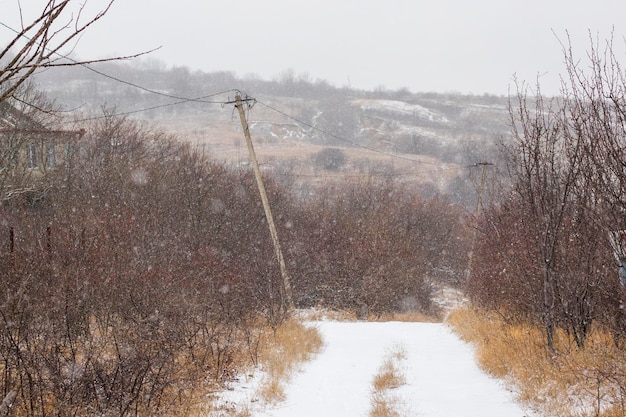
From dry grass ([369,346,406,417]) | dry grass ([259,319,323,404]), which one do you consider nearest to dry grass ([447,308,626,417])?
dry grass ([369,346,406,417])

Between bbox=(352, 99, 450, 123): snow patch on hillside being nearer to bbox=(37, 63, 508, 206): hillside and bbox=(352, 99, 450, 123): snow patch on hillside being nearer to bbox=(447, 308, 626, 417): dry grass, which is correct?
bbox=(37, 63, 508, 206): hillside

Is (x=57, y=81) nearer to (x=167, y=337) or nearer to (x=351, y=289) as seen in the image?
(x=351, y=289)

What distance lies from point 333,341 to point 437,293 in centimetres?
2271

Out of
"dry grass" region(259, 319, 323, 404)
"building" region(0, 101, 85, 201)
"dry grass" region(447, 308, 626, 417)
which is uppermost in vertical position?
"building" region(0, 101, 85, 201)

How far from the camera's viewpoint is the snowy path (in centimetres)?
621

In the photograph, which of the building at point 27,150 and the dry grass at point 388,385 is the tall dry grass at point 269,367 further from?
the building at point 27,150

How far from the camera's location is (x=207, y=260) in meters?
11.9

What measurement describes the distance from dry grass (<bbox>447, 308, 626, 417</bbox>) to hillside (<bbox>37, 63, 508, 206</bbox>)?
61.4 metres

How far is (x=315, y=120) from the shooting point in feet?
407

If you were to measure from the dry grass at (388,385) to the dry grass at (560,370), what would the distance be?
145 centimetres

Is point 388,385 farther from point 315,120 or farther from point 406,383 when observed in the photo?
Answer: point 315,120

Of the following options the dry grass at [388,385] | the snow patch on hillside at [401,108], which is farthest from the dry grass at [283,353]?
the snow patch on hillside at [401,108]

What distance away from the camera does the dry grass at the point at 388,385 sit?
6.01 metres

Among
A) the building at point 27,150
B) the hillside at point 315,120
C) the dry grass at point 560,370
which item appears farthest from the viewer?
the hillside at point 315,120
